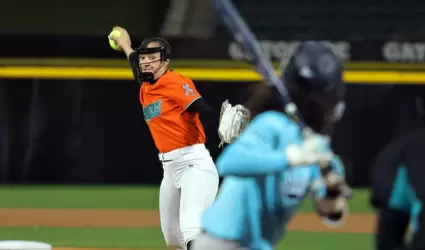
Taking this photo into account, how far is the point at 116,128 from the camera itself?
41.9ft

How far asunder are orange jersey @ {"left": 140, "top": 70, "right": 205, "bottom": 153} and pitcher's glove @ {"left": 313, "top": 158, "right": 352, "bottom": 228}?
2.92 metres

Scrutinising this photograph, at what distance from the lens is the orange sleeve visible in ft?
20.6

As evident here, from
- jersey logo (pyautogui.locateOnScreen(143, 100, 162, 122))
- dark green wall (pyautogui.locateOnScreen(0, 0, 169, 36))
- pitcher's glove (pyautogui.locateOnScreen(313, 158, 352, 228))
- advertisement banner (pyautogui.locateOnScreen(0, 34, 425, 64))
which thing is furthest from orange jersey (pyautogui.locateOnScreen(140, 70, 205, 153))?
dark green wall (pyautogui.locateOnScreen(0, 0, 169, 36))

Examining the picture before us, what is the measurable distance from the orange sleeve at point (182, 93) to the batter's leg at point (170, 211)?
57 centimetres

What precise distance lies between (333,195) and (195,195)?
2.75m

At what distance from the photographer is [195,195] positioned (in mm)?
6062

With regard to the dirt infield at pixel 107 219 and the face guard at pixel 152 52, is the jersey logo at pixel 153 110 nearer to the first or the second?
the face guard at pixel 152 52

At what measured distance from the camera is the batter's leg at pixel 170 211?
20.7 feet

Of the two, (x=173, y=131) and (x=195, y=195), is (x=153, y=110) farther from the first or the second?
(x=195, y=195)

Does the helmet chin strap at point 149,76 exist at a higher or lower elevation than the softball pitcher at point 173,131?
higher

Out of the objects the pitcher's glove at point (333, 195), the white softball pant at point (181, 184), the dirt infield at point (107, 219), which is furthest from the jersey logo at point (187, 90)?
the dirt infield at point (107, 219)

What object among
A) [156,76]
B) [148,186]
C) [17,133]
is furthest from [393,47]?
[156,76]

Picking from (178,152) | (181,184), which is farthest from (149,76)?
(181,184)

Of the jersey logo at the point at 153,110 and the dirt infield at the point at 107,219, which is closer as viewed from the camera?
the jersey logo at the point at 153,110
